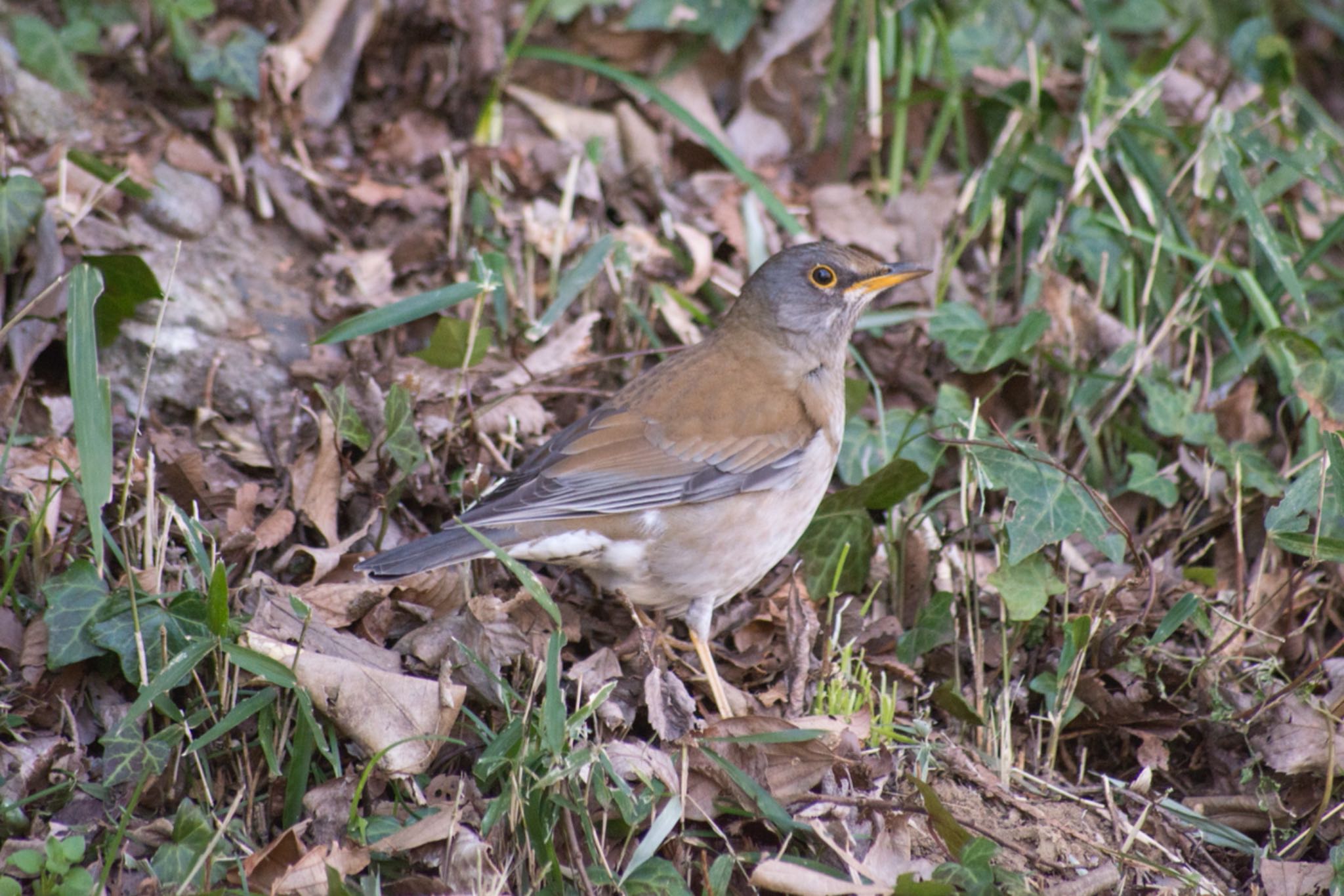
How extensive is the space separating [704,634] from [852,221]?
2.84m

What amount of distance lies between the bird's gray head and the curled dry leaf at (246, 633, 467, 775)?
228 cm

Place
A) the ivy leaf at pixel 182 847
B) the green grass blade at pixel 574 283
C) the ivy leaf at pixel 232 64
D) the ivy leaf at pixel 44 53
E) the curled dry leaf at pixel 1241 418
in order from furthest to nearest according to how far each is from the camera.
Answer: the ivy leaf at pixel 232 64
the ivy leaf at pixel 44 53
the curled dry leaf at pixel 1241 418
the green grass blade at pixel 574 283
the ivy leaf at pixel 182 847

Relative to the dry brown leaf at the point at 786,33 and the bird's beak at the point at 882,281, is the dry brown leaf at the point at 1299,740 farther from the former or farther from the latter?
the dry brown leaf at the point at 786,33

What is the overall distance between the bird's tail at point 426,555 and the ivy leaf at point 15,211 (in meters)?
2.18

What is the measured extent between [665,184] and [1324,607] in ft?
13.0

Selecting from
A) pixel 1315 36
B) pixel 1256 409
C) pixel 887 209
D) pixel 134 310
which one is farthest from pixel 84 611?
pixel 1315 36

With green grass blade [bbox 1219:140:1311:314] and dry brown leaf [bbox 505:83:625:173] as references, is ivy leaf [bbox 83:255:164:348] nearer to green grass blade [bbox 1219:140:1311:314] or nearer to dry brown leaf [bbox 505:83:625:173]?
dry brown leaf [bbox 505:83:625:173]

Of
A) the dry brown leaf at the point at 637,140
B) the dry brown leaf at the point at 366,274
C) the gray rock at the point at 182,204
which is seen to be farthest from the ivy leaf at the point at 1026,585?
the gray rock at the point at 182,204

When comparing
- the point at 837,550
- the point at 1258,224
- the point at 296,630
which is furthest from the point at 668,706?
the point at 1258,224

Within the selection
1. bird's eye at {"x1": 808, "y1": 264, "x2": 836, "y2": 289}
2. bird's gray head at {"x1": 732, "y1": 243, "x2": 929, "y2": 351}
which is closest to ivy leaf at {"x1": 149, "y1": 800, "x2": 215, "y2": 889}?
bird's gray head at {"x1": 732, "y1": 243, "x2": 929, "y2": 351}

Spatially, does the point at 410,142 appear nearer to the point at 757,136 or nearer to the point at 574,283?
the point at 574,283

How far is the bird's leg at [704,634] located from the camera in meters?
4.75

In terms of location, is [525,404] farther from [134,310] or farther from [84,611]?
[84,611]

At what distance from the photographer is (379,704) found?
13.2 feet
